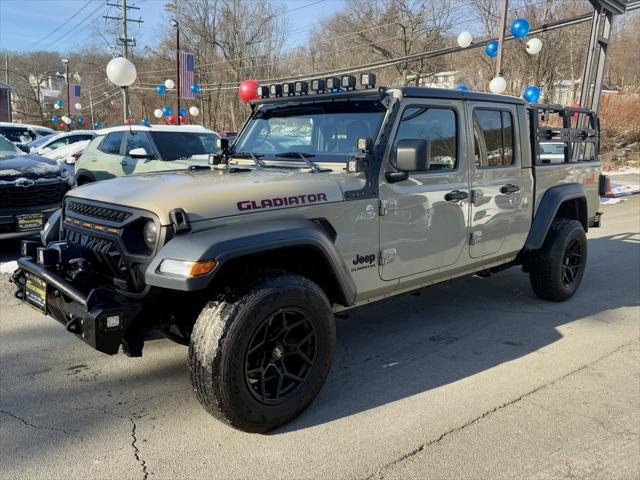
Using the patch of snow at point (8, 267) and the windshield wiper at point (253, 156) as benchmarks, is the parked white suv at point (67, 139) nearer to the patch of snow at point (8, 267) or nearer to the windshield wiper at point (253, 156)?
the patch of snow at point (8, 267)

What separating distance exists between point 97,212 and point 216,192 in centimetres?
79

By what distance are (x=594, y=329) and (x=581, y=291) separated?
1284mm

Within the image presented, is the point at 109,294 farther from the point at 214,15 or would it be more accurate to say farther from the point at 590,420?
the point at 214,15

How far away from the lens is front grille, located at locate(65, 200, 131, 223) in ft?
9.76

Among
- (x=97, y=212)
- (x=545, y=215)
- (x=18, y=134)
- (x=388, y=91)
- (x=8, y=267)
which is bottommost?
(x=8, y=267)

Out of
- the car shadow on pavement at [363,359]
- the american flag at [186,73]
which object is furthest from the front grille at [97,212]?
the american flag at [186,73]

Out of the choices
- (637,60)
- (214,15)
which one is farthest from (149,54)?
(637,60)

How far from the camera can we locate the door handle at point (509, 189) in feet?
14.9

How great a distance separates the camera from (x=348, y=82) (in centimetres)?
379

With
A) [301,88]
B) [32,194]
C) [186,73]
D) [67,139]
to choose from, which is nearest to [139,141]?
[32,194]

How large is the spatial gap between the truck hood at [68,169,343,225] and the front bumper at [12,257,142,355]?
0.49 meters

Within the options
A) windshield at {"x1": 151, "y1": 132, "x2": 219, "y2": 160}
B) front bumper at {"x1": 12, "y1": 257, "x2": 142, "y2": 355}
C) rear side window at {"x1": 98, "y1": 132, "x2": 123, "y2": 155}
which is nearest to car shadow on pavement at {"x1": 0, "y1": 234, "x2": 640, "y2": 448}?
front bumper at {"x1": 12, "y1": 257, "x2": 142, "y2": 355}

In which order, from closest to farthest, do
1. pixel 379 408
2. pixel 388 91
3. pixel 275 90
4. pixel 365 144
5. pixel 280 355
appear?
1. pixel 280 355
2. pixel 379 408
3. pixel 365 144
4. pixel 388 91
5. pixel 275 90

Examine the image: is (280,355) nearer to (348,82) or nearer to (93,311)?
(93,311)
